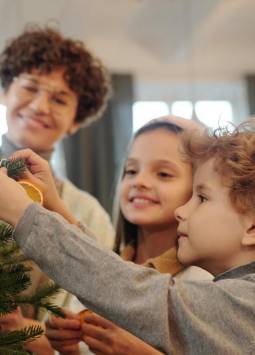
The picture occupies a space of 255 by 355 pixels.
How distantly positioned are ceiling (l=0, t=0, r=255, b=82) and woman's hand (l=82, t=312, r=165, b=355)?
199 centimetres

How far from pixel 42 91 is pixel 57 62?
0.11m

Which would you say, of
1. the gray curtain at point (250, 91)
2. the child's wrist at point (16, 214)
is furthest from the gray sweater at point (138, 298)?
the gray curtain at point (250, 91)

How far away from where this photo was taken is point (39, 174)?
87 cm

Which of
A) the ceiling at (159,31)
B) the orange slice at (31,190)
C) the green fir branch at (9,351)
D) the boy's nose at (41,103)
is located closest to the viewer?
the green fir branch at (9,351)

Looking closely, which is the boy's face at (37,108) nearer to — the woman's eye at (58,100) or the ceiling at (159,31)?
the woman's eye at (58,100)

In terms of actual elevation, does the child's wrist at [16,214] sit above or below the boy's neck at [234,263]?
above

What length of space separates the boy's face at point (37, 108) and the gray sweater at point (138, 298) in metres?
0.80

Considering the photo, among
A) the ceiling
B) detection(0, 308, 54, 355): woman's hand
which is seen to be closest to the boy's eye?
detection(0, 308, 54, 355): woman's hand

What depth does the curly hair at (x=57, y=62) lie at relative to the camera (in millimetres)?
1544

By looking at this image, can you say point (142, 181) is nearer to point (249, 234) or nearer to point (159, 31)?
point (249, 234)

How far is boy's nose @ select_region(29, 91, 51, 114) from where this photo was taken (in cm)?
148

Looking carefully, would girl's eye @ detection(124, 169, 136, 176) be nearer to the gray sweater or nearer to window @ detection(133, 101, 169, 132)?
the gray sweater

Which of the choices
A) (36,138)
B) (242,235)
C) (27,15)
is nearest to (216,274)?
(242,235)

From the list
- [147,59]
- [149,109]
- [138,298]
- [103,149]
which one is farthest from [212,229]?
[149,109]
